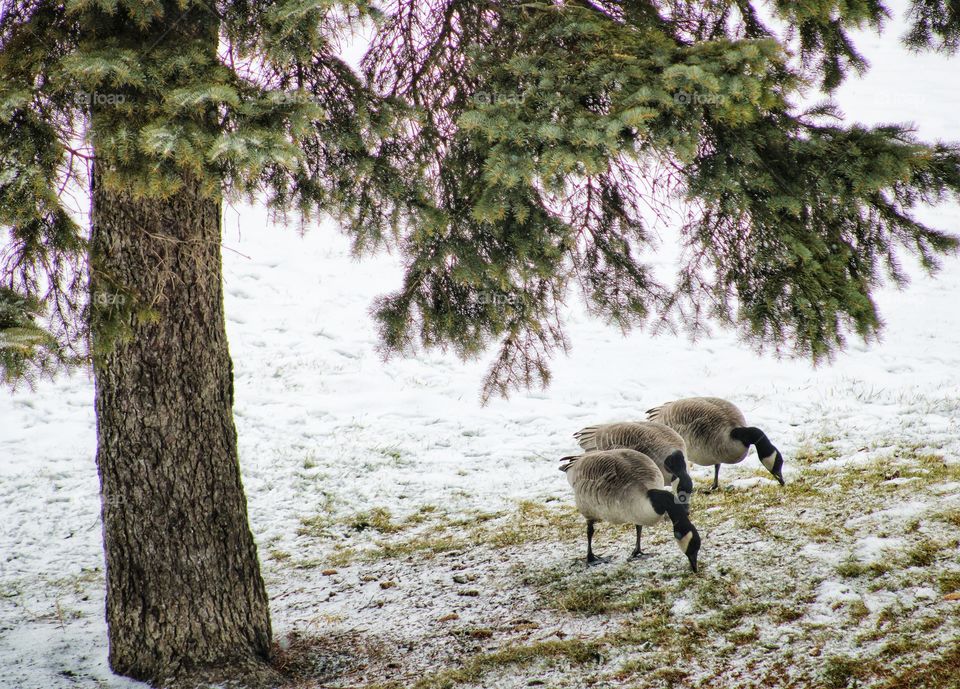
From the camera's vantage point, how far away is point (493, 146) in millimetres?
4316

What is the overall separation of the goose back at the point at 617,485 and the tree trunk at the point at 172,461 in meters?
2.58

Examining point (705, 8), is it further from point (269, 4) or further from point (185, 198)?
point (185, 198)

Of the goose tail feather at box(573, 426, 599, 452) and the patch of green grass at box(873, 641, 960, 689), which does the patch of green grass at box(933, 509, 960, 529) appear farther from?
the goose tail feather at box(573, 426, 599, 452)

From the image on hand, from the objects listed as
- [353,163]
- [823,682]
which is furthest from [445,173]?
[823,682]

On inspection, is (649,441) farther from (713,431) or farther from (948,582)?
(948,582)

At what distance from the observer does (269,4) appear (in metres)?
4.39

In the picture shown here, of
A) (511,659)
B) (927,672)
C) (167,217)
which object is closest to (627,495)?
(511,659)

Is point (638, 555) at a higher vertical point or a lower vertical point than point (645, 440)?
lower

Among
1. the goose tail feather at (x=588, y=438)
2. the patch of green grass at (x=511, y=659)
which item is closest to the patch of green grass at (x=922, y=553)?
the patch of green grass at (x=511, y=659)

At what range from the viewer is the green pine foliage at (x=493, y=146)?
382cm

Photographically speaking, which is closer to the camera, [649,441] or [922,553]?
[922,553]

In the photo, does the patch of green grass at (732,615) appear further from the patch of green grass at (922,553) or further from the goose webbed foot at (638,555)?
the goose webbed foot at (638,555)

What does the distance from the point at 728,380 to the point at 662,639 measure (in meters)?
8.64

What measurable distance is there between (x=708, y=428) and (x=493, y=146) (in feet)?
13.7
